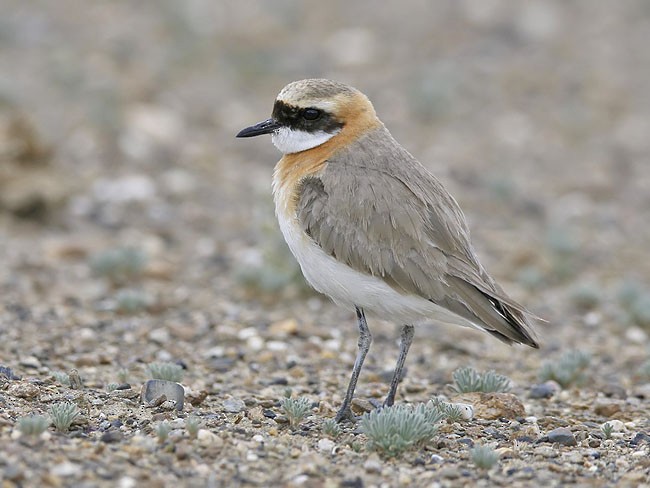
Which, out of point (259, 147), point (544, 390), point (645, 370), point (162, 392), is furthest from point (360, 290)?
point (259, 147)

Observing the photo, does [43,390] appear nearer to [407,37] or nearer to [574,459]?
[574,459]

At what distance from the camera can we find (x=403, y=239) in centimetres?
597

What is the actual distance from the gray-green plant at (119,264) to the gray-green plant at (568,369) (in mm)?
3831

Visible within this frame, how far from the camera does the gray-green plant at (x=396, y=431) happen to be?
17.3 feet

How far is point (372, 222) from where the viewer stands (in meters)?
5.99

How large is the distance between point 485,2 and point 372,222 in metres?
13.0

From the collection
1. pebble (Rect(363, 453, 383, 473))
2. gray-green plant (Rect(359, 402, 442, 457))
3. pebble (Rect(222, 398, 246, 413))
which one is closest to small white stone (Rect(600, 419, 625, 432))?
gray-green plant (Rect(359, 402, 442, 457))

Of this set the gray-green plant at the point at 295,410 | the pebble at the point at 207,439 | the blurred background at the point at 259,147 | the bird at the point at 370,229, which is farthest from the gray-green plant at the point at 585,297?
the pebble at the point at 207,439

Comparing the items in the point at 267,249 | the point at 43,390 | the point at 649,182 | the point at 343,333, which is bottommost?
the point at 43,390

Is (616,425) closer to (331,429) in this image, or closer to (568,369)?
(568,369)

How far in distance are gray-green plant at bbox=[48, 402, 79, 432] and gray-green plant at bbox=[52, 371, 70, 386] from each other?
2.93 feet

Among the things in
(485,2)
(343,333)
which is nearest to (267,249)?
(343,333)

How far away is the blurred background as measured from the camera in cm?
905

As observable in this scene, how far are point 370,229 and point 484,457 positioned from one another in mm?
1553
